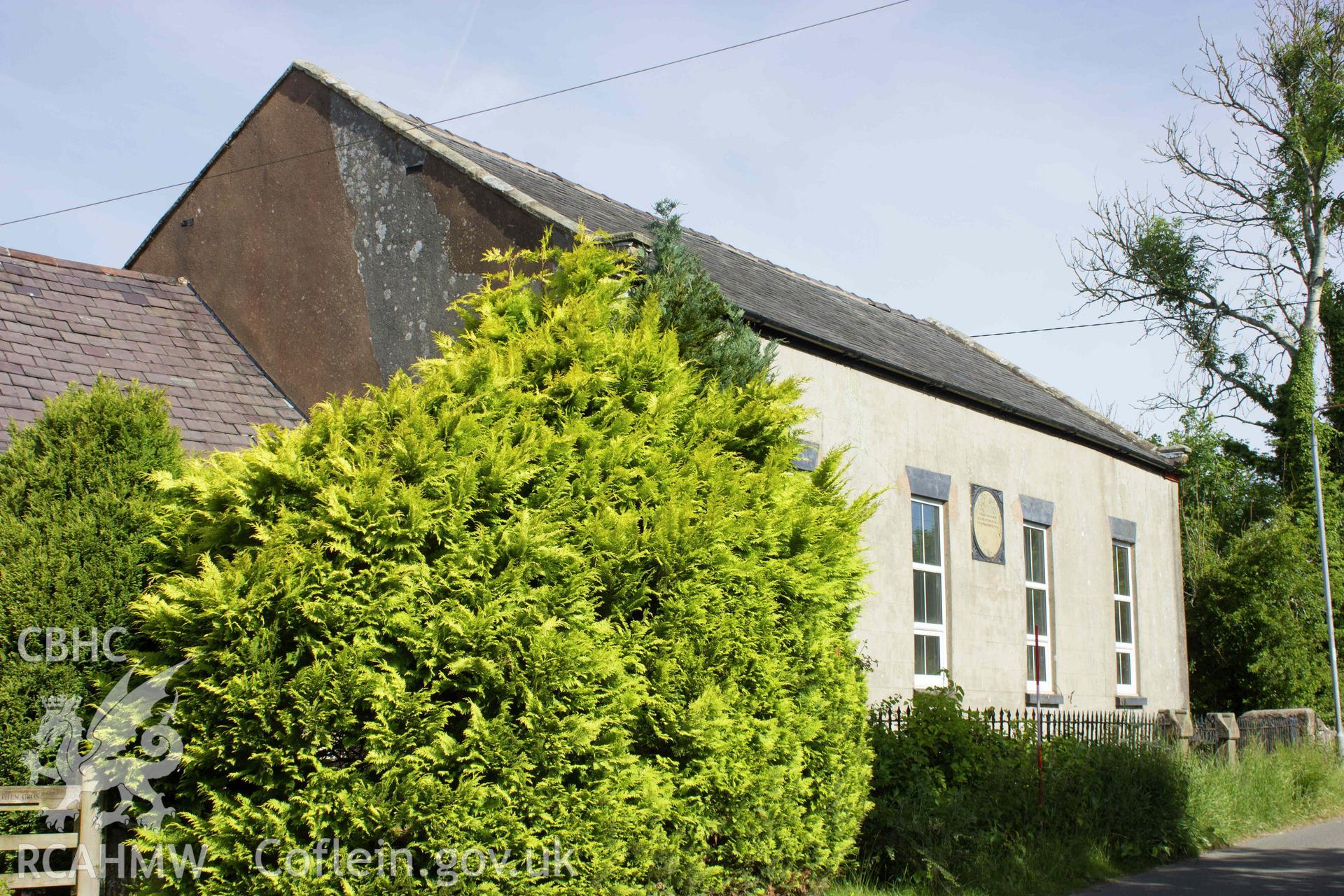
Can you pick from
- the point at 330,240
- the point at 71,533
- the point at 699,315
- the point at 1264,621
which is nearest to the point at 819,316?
the point at 330,240

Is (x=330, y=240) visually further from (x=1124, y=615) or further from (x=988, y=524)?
(x=1124, y=615)

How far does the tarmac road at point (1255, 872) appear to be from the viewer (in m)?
9.12

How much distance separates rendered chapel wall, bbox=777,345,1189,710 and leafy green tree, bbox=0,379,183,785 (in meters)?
5.90

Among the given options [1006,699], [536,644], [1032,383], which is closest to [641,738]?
[536,644]

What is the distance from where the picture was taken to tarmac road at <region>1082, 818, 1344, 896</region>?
9117 millimetres

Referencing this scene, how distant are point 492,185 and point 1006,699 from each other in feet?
30.5

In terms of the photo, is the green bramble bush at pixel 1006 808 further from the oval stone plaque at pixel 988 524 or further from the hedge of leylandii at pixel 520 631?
the oval stone plaque at pixel 988 524

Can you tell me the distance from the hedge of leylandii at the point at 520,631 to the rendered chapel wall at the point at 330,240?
416cm

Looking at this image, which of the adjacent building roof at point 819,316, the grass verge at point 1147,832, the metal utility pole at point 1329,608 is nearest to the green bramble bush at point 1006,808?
the grass verge at point 1147,832

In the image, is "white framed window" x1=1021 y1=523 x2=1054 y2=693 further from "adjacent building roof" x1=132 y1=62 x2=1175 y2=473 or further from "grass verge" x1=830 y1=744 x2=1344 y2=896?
"grass verge" x1=830 y1=744 x2=1344 y2=896

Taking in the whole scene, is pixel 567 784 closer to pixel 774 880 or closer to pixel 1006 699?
pixel 774 880

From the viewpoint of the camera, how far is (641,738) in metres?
6.82

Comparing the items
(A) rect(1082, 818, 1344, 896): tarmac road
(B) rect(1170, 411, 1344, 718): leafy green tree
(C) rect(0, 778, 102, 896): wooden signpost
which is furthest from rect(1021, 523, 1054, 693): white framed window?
(C) rect(0, 778, 102, 896): wooden signpost

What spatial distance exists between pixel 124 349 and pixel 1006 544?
1109cm
